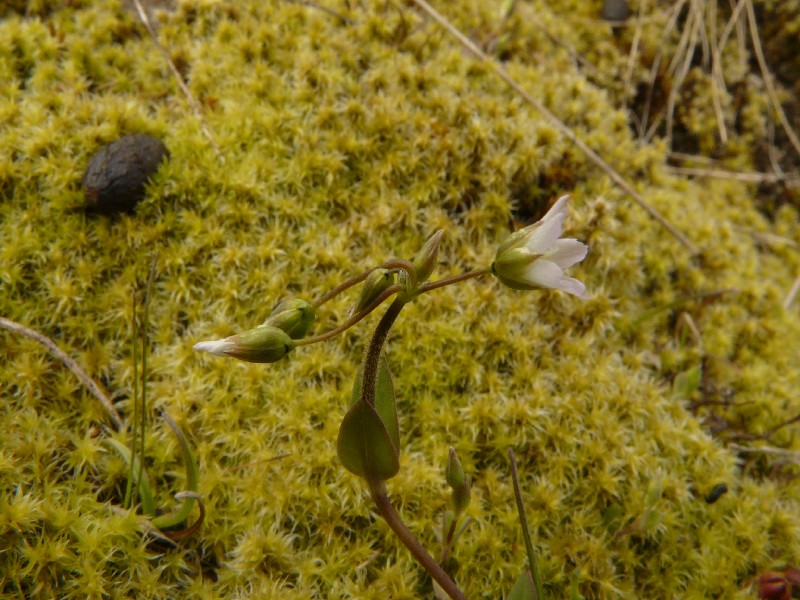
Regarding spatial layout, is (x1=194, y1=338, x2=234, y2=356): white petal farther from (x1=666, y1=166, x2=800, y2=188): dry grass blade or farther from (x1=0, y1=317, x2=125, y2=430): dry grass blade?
(x1=666, y1=166, x2=800, y2=188): dry grass blade

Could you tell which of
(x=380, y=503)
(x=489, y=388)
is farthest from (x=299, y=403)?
(x=489, y=388)

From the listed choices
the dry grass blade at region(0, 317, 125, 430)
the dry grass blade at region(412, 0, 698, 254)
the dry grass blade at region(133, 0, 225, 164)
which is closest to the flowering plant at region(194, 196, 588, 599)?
the dry grass blade at region(0, 317, 125, 430)

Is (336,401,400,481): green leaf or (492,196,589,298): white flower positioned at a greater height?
(492,196,589,298): white flower

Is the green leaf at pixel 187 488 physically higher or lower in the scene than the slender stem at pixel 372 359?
lower

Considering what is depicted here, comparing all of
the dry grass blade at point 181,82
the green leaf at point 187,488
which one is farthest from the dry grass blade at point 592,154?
the green leaf at point 187,488

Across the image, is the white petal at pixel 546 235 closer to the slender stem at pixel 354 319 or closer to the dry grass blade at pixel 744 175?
the slender stem at pixel 354 319

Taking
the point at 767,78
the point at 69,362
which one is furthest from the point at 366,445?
the point at 767,78
